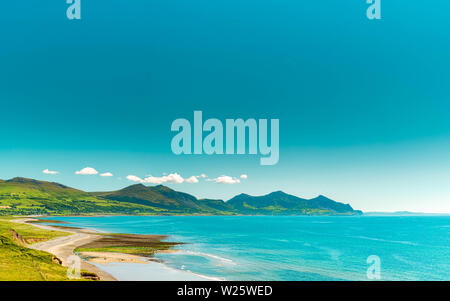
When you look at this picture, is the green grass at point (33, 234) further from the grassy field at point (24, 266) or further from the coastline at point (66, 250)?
the grassy field at point (24, 266)

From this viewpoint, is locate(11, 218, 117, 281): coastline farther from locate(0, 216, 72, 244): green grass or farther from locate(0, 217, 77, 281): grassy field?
locate(0, 217, 77, 281): grassy field

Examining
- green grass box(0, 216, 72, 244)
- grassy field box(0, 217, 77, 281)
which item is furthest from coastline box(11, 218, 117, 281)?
grassy field box(0, 217, 77, 281)

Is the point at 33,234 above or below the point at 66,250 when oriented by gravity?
below

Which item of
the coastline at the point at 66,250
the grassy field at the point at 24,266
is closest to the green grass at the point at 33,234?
the coastline at the point at 66,250

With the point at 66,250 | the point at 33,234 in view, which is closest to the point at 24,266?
the point at 66,250

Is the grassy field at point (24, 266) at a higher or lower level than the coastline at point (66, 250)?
higher

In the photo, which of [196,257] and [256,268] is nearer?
[256,268]

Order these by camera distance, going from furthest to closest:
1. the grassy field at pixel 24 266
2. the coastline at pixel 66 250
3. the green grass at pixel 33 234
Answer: the green grass at pixel 33 234, the coastline at pixel 66 250, the grassy field at pixel 24 266

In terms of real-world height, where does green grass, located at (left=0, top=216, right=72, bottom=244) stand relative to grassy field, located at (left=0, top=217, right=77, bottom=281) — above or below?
below

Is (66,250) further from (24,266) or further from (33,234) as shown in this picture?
(33,234)
